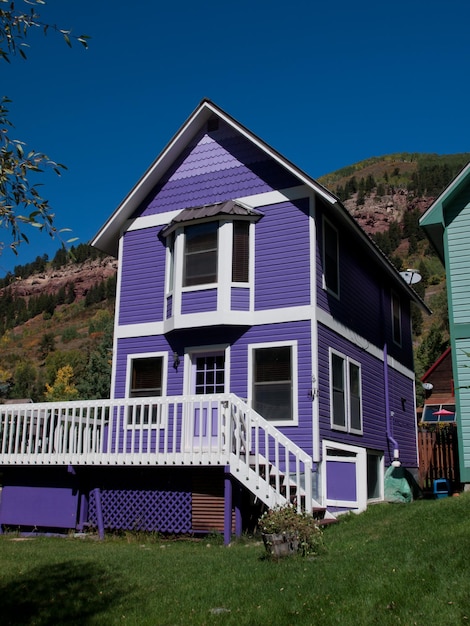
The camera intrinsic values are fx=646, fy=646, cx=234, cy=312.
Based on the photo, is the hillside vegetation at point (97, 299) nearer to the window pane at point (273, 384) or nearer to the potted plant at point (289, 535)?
the window pane at point (273, 384)

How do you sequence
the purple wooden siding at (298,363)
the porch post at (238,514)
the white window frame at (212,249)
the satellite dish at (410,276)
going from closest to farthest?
the porch post at (238,514) < the purple wooden siding at (298,363) < the white window frame at (212,249) < the satellite dish at (410,276)

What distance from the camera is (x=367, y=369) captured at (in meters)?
17.3

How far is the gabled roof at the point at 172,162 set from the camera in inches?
559

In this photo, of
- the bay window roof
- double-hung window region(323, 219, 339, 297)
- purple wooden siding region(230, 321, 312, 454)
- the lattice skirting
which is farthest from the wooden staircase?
the bay window roof

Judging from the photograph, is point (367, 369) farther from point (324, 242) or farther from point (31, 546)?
point (31, 546)

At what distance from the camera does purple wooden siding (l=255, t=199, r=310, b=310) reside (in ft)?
46.0

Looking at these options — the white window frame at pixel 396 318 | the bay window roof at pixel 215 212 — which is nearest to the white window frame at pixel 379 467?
the white window frame at pixel 396 318

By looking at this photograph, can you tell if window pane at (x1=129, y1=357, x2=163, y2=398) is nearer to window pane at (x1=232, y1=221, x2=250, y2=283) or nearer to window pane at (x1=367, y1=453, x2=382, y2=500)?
window pane at (x1=232, y1=221, x2=250, y2=283)

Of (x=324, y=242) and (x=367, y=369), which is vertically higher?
(x=324, y=242)

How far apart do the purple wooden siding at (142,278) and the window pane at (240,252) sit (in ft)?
6.99

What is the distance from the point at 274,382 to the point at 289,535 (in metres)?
5.71

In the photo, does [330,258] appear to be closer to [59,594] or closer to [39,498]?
[39,498]

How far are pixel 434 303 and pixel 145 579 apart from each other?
59.6m

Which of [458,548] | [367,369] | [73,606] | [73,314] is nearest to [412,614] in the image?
[458,548]
